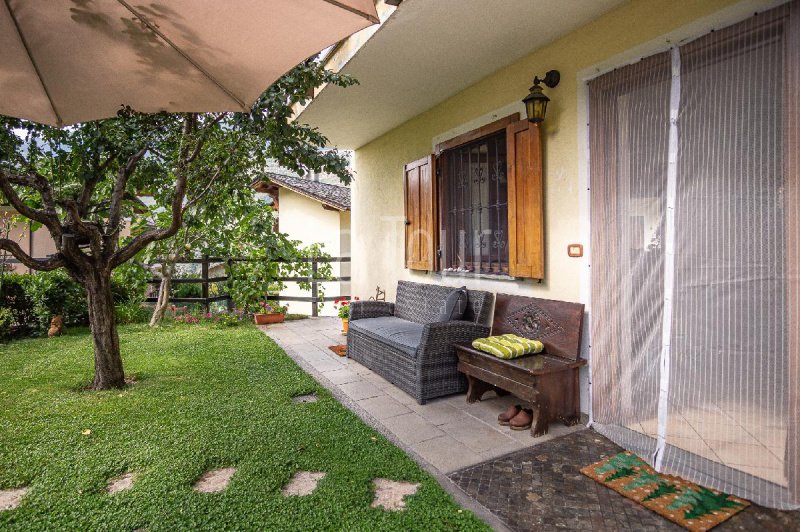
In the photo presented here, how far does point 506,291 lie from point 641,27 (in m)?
2.28

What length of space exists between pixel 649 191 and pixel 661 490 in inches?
68.8

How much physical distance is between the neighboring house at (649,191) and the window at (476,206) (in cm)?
2

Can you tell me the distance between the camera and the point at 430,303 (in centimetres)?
488

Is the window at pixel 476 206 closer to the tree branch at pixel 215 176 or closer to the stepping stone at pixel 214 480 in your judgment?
the tree branch at pixel 215 176

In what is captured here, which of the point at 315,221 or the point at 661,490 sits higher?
the point at 315,221

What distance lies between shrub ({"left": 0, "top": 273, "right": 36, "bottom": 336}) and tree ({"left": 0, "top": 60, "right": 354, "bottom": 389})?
3038mm

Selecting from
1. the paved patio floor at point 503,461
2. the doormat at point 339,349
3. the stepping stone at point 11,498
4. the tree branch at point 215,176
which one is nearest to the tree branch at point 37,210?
the tree branch at point 215,176

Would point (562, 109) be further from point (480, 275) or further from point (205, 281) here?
point (205, 281)

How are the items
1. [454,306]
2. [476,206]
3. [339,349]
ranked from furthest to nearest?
[339,349]
[476,206]
[454,306]

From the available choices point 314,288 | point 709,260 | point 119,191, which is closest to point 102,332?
point 119,191

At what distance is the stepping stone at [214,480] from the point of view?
239cm

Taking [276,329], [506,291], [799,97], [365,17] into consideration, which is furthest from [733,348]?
[276,329]

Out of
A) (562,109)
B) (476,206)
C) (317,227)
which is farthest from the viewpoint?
(317,227)

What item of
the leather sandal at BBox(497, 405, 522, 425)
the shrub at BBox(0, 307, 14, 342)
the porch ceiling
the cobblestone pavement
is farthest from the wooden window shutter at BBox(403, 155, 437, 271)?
the shrub at BBox(0, 307, 14, 342)
